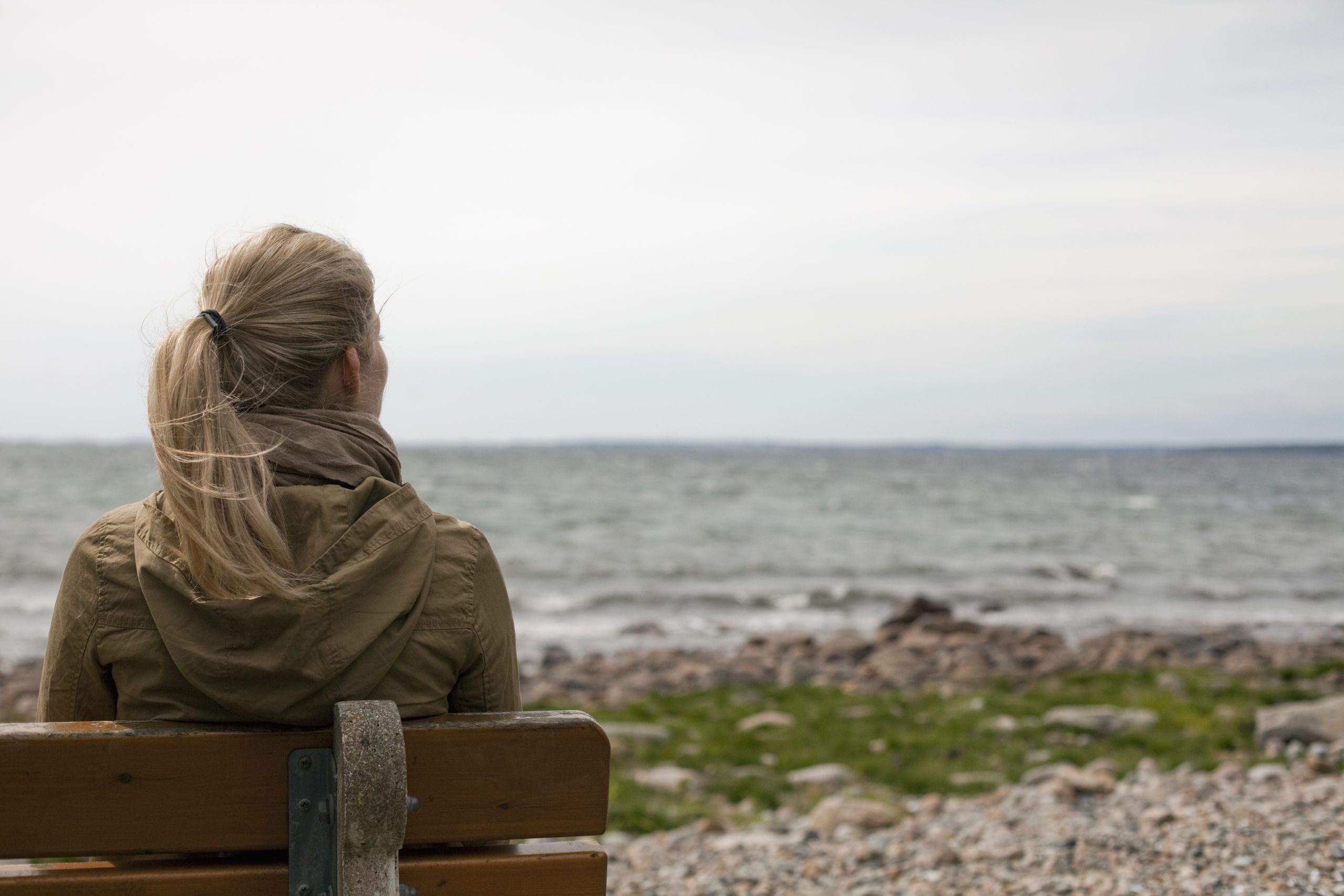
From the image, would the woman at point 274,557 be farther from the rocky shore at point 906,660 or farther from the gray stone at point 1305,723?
the rocky shore at point 906,660

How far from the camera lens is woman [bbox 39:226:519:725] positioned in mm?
1847

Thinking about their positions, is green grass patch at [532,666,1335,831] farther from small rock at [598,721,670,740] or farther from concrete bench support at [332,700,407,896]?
concrete bench support at [332,700,407,896]

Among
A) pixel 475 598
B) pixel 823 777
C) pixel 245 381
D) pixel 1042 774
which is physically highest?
pixel 245 381

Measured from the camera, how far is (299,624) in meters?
1.83

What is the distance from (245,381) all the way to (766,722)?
23.2 ft

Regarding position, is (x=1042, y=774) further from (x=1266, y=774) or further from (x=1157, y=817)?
(x=1157, y=817)

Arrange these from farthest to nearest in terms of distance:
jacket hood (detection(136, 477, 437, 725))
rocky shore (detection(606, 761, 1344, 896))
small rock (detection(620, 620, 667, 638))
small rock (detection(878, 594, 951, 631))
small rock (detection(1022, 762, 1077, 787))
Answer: small rock (detection(878, 594, 951, 631)) → small rock (detection(620, 620, 667, 638)) → small rock (detection(1022, 762, 1077, 787)) → rocky shore (detection(606, 761, 1344, 896)) → jacket hood (detection(136, 477, 437, 725))

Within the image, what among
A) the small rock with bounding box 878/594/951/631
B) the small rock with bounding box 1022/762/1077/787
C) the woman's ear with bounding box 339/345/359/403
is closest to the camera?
the woman's ear with bounding box 339/345/359/403

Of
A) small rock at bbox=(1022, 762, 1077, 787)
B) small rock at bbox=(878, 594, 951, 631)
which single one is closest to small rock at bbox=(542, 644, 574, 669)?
small rock at bbox=(878, 594, 951, 631)

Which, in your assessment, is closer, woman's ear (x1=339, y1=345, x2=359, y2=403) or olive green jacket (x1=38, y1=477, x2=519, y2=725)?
olive green jacket (x1=38, y1=477, x2=519, y2=725)

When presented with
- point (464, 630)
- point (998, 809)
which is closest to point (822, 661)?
point (998, 809)

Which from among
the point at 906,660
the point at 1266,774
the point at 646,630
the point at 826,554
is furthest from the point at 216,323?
the point at 826,554

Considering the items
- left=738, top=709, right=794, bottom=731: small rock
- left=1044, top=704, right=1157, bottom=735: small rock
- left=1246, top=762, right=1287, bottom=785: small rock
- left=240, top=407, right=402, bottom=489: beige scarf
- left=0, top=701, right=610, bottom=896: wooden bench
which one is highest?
left=240, top=407, right=402, bottom=489: beige scarf

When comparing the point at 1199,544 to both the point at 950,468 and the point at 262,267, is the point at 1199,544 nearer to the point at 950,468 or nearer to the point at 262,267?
the point at 262,267
